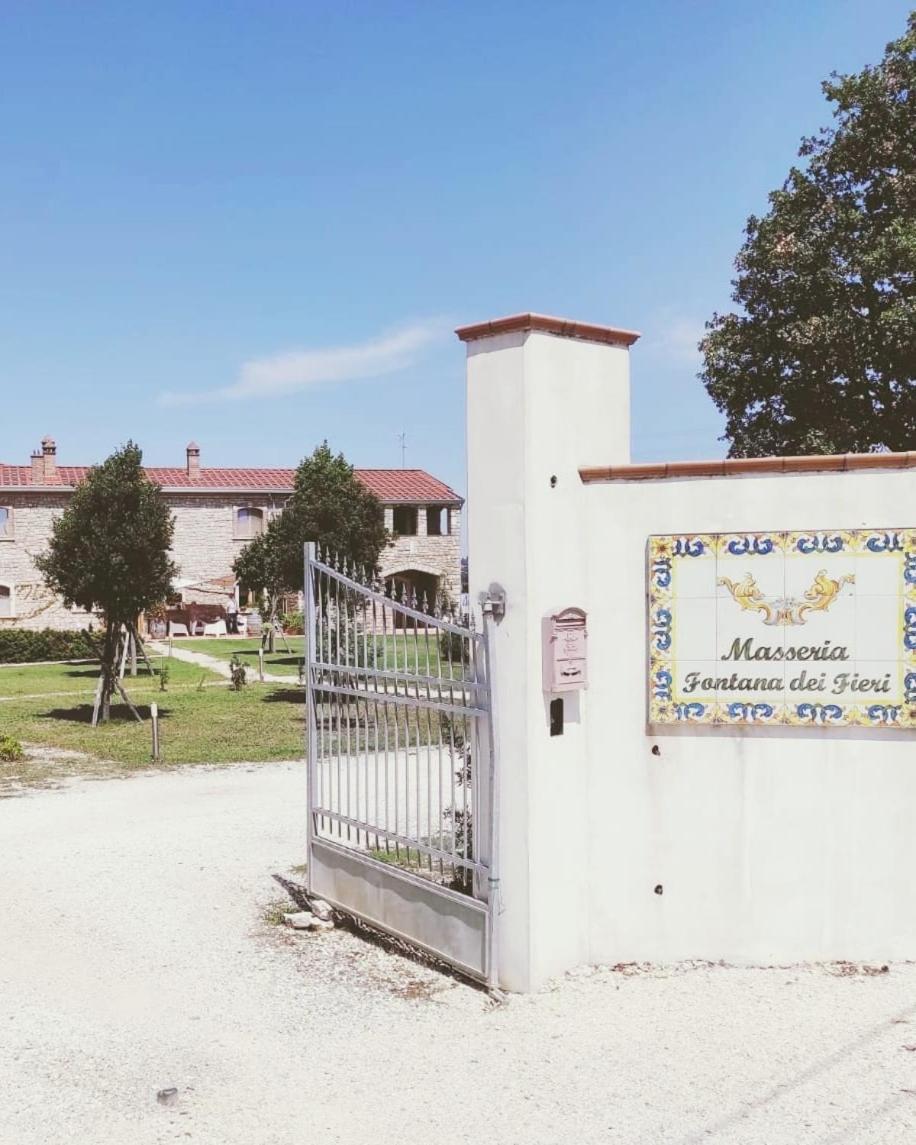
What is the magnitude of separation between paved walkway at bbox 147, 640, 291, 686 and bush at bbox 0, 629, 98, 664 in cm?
230

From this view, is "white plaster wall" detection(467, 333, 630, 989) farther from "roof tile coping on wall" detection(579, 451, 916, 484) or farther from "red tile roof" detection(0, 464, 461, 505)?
"red tile roof" detection(0, 464, 461, 505)

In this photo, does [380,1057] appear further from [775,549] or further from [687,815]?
[775,549]

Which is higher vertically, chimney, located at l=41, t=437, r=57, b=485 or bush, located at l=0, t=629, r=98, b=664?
chimney, located at l=41, t=437, r=57, b=485

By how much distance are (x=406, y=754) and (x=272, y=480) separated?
38371mm

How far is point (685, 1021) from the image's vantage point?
5.59 meters

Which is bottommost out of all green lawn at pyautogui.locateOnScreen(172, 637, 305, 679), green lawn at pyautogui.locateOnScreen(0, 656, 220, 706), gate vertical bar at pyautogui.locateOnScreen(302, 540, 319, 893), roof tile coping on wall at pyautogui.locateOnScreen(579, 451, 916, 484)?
green lawn at pyautogui.locateOnScreen(0, 656, 220, 706)

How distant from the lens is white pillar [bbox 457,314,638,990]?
610 centimetres

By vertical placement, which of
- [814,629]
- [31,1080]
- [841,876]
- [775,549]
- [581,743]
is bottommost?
[31,1080]

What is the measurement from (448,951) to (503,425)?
3036 mm

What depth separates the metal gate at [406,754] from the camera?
6.25 meters

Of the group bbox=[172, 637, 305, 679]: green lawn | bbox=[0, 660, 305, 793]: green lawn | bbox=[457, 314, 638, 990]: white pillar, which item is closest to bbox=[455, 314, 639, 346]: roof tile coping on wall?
bbox=[457, 314, 638, 990]: white pillar

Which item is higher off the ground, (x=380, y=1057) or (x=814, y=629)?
(x=814, y=629)

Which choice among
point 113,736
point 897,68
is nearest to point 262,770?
point 113,736

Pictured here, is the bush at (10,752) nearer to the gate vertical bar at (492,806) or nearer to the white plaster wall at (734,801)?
the gate vertical bar at (492,806)
